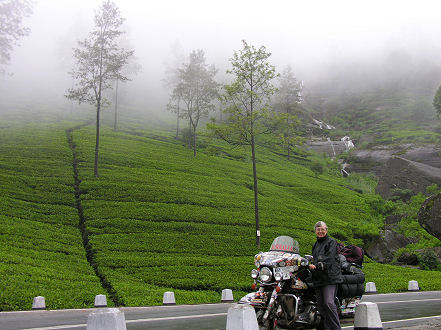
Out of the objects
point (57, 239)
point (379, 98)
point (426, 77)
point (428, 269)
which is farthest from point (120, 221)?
point (426, 77)

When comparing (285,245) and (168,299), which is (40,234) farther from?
(285,245)

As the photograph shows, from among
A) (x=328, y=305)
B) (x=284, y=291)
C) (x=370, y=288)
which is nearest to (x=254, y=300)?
(x=284, y=291)

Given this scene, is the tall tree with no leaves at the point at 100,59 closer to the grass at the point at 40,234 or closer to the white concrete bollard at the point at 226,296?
the grass at the point at 40,234

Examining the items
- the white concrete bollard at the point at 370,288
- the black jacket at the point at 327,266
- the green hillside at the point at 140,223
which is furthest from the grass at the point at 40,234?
the white concrete bollard at the point at 370,288

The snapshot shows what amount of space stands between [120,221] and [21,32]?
44.7m

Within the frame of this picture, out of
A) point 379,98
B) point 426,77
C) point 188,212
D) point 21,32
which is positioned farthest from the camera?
point 426,77

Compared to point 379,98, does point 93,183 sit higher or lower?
Result: lower

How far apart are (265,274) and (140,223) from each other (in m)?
18.6

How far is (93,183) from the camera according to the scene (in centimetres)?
3044

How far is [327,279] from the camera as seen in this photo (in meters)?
7.44

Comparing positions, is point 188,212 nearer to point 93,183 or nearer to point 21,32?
point 93,183

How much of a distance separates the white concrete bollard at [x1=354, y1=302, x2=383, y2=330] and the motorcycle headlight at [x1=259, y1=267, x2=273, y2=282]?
2432mm

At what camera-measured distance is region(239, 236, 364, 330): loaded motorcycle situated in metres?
7.26

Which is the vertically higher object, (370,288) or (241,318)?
(241,318)
